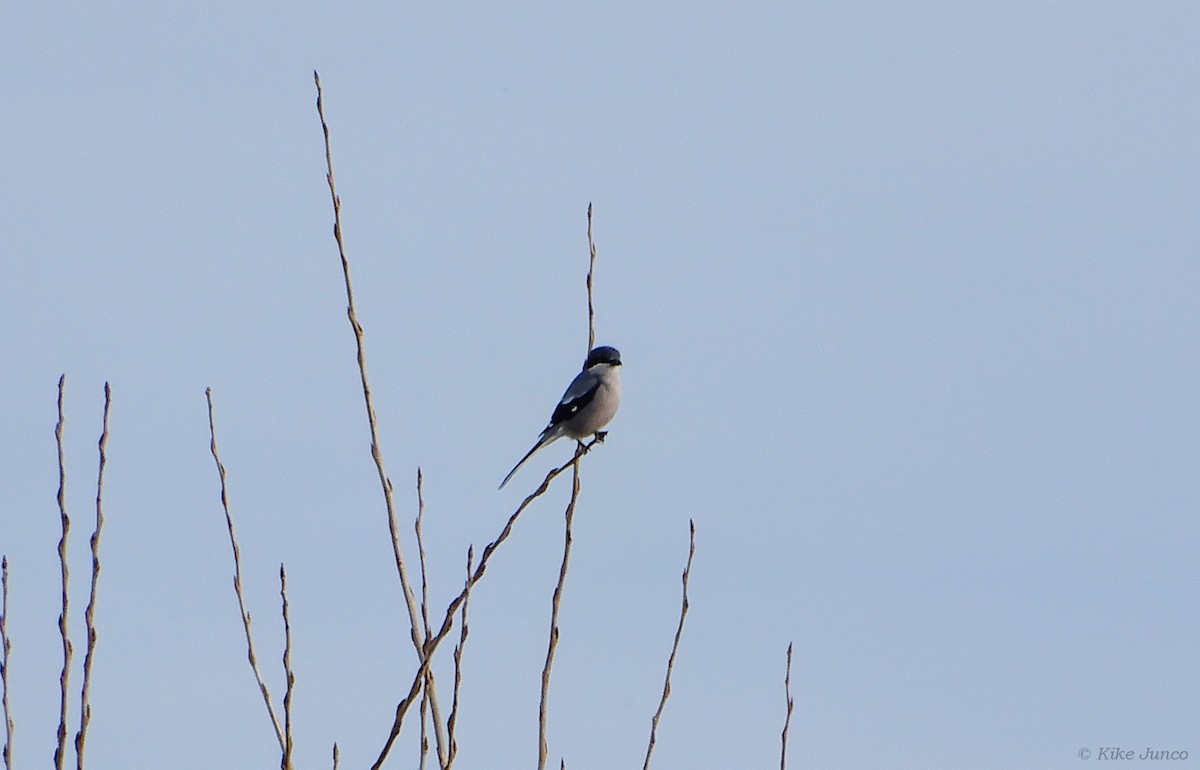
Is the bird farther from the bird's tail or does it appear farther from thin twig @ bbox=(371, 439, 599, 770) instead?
thin twig @ bbox=(371, 439, 599, 770)

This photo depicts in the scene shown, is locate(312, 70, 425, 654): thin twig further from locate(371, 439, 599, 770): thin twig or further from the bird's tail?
the bird's tail

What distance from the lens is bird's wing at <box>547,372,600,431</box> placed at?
393 inches

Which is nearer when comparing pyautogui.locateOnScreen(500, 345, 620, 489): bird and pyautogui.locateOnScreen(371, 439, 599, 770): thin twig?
pyautogui.locateOnScreen(371, 439, 599, 770): thin twig

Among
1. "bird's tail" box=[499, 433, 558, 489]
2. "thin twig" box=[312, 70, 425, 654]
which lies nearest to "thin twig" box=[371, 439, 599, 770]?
"thin twig" box=[312, 70, 425, 654]

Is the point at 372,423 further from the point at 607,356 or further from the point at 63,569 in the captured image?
the point at 607,356

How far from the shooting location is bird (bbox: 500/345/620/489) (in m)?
9.97

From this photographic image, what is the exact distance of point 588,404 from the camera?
9.95 metres

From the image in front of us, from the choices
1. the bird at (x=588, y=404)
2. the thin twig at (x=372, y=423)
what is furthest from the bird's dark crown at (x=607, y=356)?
the thin twig at (x=372, y=423)

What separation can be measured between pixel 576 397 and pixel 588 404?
0.40 ft

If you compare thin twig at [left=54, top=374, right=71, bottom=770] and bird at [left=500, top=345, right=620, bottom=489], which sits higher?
bird at [left=500, top=345, right=620, bottom=489]

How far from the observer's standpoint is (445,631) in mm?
2818

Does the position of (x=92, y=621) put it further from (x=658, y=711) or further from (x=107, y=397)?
(x=658, y=711)

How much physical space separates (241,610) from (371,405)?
0.51 metres

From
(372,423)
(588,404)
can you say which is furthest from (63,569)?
(588,404)
